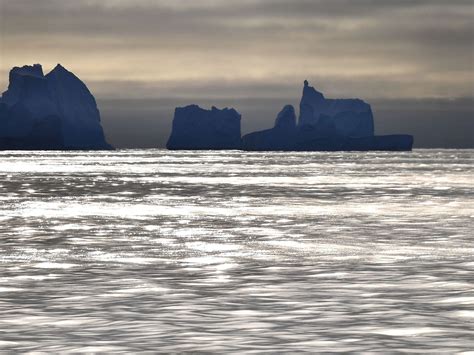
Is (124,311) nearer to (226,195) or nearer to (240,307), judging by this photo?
(240,307)

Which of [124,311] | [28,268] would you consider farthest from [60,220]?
[124,311]

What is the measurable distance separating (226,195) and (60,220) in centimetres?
2279

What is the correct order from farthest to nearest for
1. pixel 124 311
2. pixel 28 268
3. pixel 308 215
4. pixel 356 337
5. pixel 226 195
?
pixel 226 195 < pixel 308 215 < pixel 28 268 < pixel 124 311 < pixel 356 337

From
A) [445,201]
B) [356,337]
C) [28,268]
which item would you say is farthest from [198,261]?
[445,201]

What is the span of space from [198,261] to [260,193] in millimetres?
38010

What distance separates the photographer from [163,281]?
18875 mm

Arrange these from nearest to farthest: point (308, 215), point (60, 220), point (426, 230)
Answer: point (426, 230) < point (60, 220) < point (308, 215)

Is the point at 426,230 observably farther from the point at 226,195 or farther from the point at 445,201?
the point at 226,195

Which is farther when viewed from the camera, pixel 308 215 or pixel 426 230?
pixel 308 215

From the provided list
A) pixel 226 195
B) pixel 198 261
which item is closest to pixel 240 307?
pixel 198 261

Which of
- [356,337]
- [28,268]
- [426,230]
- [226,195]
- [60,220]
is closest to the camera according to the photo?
[356,337]

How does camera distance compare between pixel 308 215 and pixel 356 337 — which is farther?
pixel 308 215

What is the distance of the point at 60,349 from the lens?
12.1m

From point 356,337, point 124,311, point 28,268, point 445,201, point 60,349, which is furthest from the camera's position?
point 445,201
